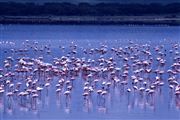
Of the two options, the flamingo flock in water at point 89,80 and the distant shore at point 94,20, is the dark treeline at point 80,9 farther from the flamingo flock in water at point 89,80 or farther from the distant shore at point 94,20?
the flamingo flock in water at point 89,80

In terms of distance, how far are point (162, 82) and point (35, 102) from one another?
2.11 meters

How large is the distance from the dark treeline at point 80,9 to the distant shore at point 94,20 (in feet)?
4.05

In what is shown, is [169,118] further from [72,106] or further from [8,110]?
[8,110]

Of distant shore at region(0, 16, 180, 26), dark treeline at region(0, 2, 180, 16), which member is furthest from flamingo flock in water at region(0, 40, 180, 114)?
dark treeline at region(0, 2, 180, 16)

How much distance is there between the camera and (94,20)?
30.4 m

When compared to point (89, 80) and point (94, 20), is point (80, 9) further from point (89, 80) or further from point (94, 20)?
point (89, 80)

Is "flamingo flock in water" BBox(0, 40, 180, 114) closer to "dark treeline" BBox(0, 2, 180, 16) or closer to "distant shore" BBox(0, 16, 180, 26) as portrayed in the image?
"distant shore" BBox(0, 16, 180, 26)

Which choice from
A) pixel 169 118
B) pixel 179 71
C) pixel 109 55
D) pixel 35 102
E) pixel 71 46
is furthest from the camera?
pixel 71 46

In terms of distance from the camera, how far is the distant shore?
95.6ft

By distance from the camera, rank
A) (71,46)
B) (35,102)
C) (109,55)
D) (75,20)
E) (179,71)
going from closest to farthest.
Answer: (35,102) < (179,71) < (109,55) < (71,46) < (75,20)

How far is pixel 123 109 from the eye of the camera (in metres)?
9.91

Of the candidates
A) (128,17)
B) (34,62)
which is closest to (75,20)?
(128,17)

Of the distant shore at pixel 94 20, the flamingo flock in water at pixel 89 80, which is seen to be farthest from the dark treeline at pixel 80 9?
the flamingo flock in water at pixel 89 80

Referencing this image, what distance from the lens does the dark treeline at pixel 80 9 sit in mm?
32312
